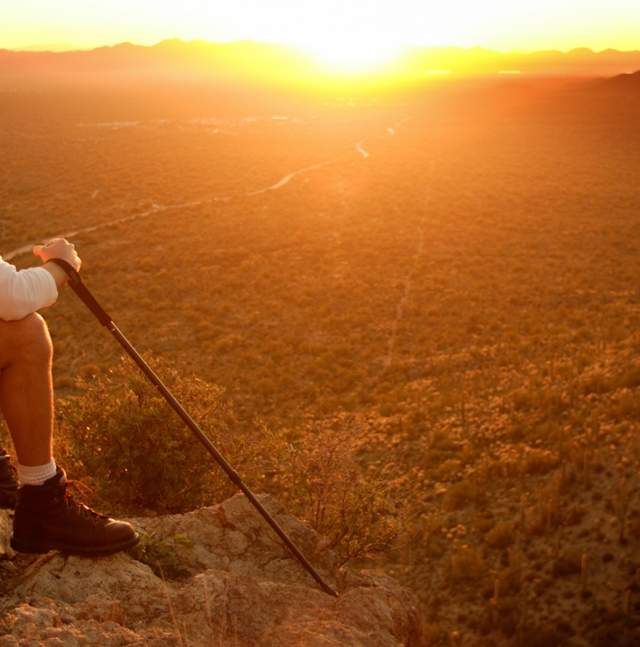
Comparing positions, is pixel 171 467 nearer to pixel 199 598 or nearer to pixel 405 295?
pixel 199 598

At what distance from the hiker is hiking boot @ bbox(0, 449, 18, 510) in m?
0.54

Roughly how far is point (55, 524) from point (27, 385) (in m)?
0.94

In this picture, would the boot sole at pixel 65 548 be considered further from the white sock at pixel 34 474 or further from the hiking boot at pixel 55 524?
the white sock at pixel 34 474

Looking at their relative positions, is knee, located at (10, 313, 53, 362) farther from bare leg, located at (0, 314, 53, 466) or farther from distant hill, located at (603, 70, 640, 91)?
distant hill, located at (603, 70, 640, 91)

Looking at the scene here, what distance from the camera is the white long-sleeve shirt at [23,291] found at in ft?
11.2

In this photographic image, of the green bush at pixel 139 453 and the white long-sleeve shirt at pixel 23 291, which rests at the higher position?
the white long-sleeve shirt at pixel 23 291

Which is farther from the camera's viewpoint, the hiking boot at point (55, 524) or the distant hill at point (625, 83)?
the distant hill at point (625, 83)

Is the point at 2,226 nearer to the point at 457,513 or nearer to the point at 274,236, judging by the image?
the point at 274,236

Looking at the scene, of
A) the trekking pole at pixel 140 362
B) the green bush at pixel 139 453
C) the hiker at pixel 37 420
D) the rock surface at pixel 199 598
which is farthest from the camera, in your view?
the green bush at pixel 139 453

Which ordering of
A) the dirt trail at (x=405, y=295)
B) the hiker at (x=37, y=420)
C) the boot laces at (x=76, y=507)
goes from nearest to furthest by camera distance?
the hiker at (x=37, y=420) < the boot laces at (x=76, y=507) < the dirt trail at (x=405, y=295)

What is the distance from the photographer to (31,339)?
364 cm

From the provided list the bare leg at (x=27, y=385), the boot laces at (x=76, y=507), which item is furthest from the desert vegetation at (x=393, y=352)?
the bare leg at (x=27, y=385)

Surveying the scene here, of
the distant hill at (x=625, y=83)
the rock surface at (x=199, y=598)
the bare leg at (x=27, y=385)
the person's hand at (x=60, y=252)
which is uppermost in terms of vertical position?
the distant hill at (x=625, y=83)

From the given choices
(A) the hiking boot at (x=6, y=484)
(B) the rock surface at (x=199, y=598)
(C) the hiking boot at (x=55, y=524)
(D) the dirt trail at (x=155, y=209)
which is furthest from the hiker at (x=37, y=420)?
(D) the dirt trail at (x=155, y=209)
